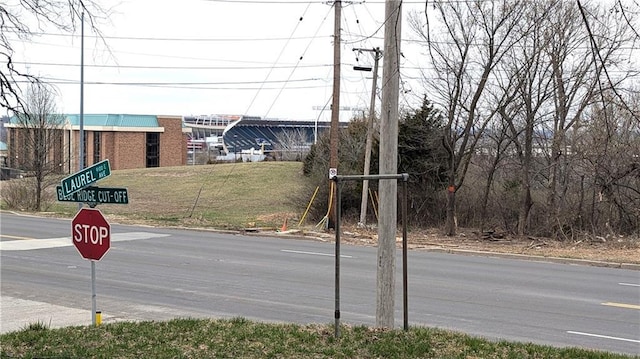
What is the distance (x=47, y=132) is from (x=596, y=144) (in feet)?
A: 87.9

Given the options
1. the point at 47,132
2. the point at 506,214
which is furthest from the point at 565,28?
the point at 47,132

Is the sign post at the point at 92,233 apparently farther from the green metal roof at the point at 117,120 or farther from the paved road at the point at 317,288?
the green metal roof at the point at 117,120

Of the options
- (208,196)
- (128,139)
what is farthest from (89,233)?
(128,139)

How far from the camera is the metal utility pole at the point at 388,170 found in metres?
7.43

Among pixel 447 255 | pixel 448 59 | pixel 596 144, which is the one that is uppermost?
pixel 448 59

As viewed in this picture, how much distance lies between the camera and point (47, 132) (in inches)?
1438

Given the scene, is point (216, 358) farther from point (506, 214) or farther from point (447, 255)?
point (506, 214)

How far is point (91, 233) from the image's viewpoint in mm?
8086

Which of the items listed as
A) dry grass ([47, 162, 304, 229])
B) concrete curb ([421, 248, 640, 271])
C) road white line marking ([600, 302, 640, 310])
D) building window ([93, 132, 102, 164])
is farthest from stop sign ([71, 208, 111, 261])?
building window ([93, 132, 102, 164])

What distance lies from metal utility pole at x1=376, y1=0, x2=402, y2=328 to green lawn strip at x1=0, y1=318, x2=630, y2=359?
1.24 ft

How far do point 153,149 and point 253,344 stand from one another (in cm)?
7666

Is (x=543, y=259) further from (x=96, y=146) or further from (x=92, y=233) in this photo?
(x=96, y=146)

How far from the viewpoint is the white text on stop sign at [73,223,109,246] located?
8.05m

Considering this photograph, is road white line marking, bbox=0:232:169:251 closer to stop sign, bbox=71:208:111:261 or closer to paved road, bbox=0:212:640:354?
paved road, bbox=0:212:640:354
